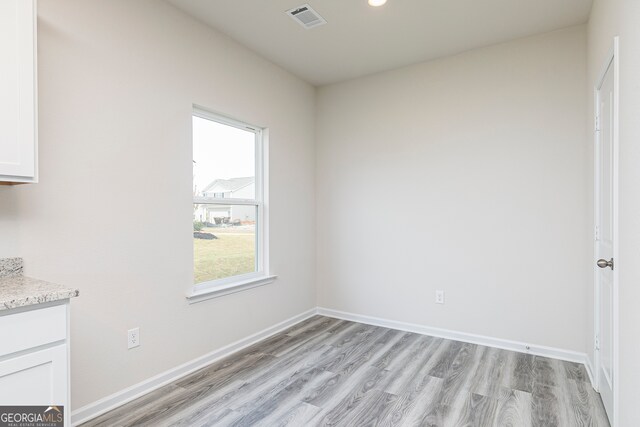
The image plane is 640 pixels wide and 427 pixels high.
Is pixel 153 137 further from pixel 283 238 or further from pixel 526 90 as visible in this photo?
pixel 526 90

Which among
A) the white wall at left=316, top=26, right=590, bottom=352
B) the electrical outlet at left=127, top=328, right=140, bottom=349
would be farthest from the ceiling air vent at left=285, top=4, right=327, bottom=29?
the electrical outlet at left=127, top=328, right=140, bottom=349

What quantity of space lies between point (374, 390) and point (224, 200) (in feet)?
6.29

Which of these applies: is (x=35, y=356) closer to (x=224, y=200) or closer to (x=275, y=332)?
(x=224, y=200)

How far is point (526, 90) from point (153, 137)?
304 centimetres

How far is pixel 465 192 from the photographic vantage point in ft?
10.8

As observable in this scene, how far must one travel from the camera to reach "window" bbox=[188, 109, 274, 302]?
2.86 metres

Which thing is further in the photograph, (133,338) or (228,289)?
(228,289)

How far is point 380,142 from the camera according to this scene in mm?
3775

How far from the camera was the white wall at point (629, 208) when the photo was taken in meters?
1.38

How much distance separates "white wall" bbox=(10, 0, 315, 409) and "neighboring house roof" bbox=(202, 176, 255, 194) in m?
0.32

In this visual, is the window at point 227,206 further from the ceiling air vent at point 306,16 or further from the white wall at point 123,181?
the ceiling air vent at point 306,16

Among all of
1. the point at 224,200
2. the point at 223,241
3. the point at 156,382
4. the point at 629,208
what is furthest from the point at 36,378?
the point at 629,208

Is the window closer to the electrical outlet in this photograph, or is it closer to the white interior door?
the electrical outlet

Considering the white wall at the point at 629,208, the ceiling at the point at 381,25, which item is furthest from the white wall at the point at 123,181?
the white wall at the point at 629,208
